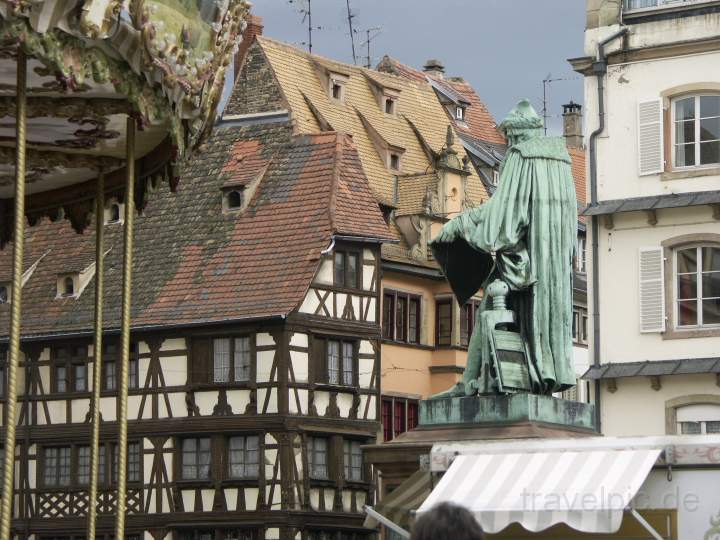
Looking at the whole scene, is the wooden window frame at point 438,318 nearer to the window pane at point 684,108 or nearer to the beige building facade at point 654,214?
the beige building facade at point 654,214

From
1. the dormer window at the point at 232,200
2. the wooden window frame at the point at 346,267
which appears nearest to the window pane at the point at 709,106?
the wooden window frame at the point at 346,267

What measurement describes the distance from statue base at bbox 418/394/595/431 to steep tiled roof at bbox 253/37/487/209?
72.6 feet

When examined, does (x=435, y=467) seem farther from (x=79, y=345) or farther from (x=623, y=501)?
(x=79, y=345)

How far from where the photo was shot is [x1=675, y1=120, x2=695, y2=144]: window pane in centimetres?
2845

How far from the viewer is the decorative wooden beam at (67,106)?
14.1 metres

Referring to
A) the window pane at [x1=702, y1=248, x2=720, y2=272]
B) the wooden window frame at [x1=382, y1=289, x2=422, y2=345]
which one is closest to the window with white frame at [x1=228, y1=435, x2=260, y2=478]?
the wooden window frame at [x1=382, y1=289, x2=422, y2=345]

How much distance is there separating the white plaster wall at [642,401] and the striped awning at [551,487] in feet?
38.3

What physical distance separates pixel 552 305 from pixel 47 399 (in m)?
21.9

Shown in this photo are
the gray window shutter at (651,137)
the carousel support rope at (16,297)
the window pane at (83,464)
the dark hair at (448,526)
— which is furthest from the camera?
the window pane at (83,464)

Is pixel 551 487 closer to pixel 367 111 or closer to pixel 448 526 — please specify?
pixel 448 526

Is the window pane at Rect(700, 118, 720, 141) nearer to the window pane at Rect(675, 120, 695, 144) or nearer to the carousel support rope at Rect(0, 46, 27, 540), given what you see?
the window pane at Rect(675, 120, 695, 144)

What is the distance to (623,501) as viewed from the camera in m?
15.4

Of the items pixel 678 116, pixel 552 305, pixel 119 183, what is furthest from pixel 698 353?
pixel 119 183

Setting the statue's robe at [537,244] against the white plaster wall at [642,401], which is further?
the white plaster wall at [642,401]
